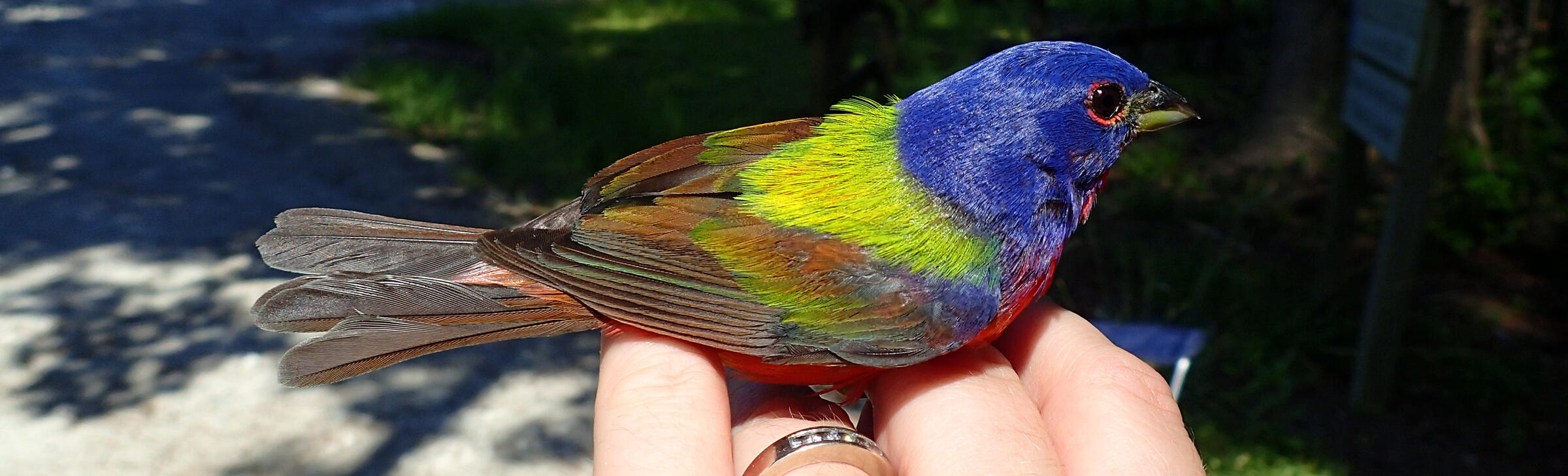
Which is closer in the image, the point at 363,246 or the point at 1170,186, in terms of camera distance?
the point at 363,246

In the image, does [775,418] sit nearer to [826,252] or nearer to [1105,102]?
[826,252]

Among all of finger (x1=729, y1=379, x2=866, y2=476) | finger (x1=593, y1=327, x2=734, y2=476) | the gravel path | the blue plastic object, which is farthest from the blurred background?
finger (x1=593, y1=327, x2=734, y2=476)

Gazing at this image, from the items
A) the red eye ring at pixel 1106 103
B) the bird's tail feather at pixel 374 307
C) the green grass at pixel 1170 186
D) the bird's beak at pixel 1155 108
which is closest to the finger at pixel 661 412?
the bird's tail feather at pixel 374 307

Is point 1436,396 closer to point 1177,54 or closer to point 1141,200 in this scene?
point 1141,200

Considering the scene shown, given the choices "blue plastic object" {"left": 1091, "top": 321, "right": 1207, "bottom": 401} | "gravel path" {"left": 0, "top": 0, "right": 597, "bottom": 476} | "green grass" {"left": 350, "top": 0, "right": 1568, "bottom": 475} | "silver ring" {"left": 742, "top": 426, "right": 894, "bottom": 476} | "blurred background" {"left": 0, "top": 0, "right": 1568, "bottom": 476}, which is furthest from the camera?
"green grass" {"left": 350, "top": 0, "right": 1568, "bottom": 475}

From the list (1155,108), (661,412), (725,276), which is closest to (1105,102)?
(1155,108)

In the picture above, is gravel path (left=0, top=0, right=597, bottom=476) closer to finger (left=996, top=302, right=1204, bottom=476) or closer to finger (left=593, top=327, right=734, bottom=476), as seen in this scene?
finger (left=593, top=327, right=734, bottom=476)

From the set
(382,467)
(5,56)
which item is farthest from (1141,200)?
(5,56)

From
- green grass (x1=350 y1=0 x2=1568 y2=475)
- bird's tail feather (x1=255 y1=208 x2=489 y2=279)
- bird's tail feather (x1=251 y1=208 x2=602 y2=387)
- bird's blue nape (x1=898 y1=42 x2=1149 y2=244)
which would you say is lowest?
green grass (x1=350 y1=0 x2=1568 y2=475)
